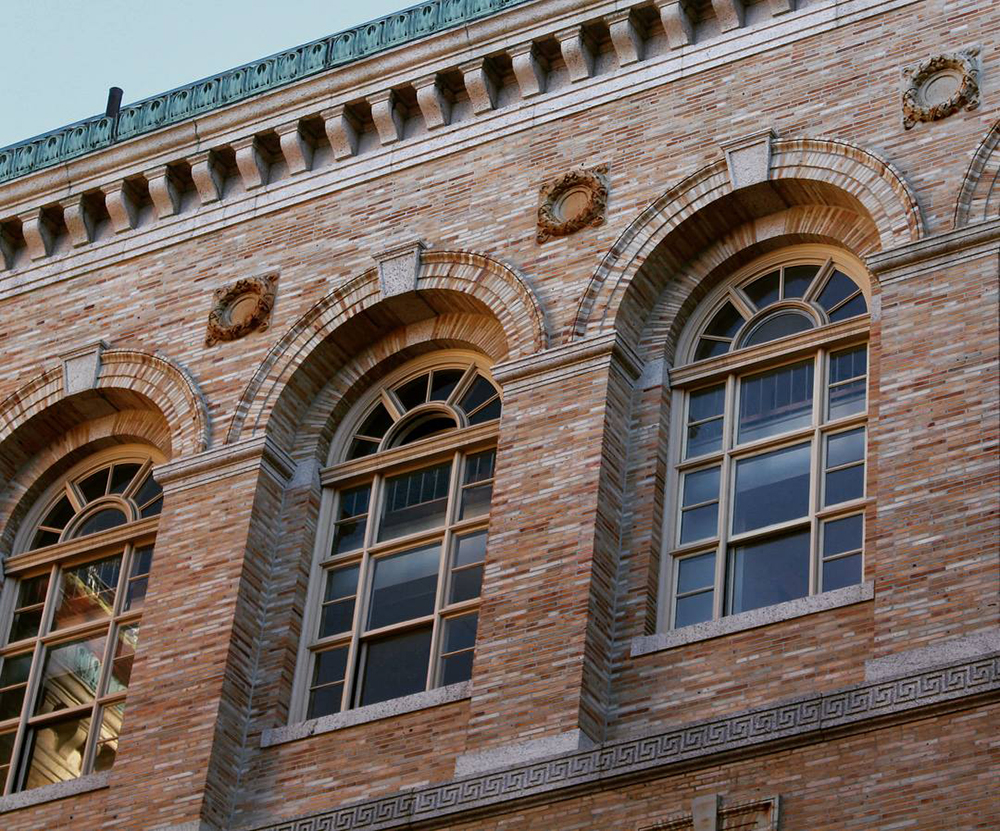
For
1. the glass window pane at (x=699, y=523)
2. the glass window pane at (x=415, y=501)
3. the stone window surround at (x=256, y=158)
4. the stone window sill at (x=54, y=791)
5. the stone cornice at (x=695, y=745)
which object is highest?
the stone window surround at (x=256, y=158)

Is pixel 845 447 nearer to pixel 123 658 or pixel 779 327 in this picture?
pixel 779 327

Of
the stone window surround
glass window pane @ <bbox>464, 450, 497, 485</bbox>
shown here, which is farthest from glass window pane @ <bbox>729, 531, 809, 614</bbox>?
the stone window surround

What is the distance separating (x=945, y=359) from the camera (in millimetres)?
20312

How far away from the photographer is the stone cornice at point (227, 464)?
23516 mm

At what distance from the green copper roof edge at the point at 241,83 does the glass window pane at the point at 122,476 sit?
3565 mm

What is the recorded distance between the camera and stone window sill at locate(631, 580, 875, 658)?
19766mm

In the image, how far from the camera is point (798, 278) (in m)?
22.8

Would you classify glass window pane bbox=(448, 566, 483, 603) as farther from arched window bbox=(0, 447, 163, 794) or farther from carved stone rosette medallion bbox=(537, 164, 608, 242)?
carved stone rosette medallion bbox=(537, 164, 608, 242)

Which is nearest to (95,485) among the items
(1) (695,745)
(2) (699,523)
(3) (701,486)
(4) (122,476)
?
(4) (122,476)

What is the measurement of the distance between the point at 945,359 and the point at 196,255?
850 cm

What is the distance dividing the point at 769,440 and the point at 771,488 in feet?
1.52

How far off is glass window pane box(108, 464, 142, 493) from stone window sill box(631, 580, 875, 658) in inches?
262

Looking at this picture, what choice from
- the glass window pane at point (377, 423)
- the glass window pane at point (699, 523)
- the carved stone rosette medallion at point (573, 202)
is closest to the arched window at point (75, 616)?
the glass window pane at point (377, 423)

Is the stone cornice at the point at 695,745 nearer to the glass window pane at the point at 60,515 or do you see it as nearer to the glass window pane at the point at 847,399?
the glass window pane at the point at 847,399
